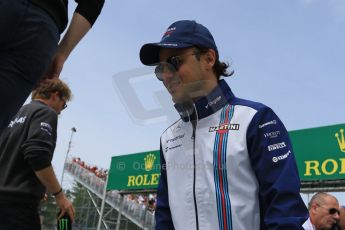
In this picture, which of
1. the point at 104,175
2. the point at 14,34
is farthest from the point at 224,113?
the point at 104,175

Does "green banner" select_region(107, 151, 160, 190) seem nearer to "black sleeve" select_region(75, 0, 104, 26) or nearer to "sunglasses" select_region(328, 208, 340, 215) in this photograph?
"sunglasses" select_region(328, 208, 340, 215)

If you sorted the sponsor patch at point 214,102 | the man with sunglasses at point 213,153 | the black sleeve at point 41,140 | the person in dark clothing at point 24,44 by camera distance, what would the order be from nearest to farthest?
the person in dark clothing at point 24,44 → the man with sunglasses at point 213,153 → the sponsor patch at point 214,102 → the black sleeve at point 41,140

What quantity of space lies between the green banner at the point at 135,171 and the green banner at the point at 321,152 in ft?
15.3

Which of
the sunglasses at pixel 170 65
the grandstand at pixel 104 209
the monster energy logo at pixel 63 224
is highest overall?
the grandstand at pixel 104 209

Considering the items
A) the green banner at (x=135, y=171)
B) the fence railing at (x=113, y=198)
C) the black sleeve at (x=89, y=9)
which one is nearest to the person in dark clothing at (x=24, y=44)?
the black sleeve at (x=89, y=9)

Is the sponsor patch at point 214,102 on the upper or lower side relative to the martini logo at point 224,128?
upper

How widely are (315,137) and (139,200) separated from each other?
15.9 meters

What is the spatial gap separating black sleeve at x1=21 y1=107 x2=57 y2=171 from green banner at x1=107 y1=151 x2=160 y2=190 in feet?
32.3

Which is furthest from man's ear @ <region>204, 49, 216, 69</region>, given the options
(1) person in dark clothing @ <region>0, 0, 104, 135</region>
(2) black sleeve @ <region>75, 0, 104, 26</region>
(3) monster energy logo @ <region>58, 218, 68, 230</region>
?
(3) monster energy logo @ <region>58, 218, 68, 230</region>

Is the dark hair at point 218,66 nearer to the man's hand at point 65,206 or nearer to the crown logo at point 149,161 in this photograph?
the man's hand at point 65,206

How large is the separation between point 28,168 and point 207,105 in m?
1.42

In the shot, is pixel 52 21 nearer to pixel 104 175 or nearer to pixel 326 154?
pixel 326 154

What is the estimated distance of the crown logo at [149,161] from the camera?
42.0 feet

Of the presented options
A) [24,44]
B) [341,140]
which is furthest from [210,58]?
[341,140]
